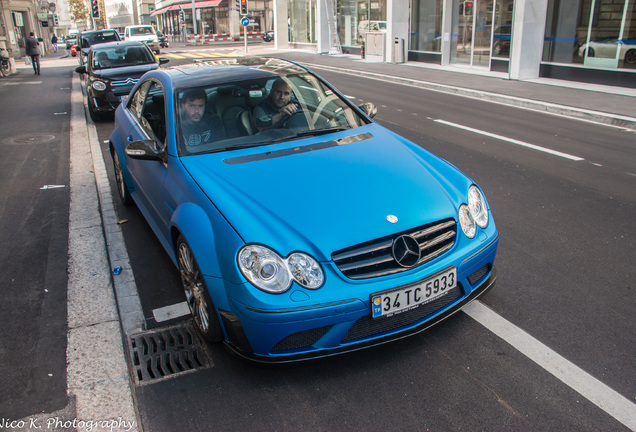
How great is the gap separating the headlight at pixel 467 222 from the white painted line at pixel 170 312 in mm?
1978

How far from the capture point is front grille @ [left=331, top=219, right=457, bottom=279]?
9.21 ft

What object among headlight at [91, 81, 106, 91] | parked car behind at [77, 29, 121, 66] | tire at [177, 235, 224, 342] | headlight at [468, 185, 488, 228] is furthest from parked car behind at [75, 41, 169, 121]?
parked car behind at [77, 29, 121, 66]

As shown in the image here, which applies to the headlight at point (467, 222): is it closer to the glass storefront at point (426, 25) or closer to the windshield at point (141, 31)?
the glass storefront at point (426, 25)

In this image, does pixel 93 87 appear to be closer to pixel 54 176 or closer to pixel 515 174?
pixel 54 176

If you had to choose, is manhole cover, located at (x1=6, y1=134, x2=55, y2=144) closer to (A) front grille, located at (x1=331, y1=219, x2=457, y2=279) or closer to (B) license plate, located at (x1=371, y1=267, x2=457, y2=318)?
(A) front grille, located at (x1=331, y1=219, x2=457, y2=279)

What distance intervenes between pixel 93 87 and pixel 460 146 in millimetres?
7694

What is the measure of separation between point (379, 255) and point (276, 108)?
1924mm

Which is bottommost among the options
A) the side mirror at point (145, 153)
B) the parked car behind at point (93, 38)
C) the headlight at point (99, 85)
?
the headlight at point (99, 85)

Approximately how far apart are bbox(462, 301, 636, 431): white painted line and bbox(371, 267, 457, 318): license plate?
0.61m

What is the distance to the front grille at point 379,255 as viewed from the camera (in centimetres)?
281

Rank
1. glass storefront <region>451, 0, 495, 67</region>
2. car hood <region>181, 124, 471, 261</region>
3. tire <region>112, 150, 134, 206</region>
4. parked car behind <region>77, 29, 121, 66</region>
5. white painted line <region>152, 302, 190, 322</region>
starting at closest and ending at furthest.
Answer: car hood <region>181, 124, 471, 261</region> → white painted line <region>152, 302, 190, 322</region> → tire <region>112, 150, 134, 206</region> → glass storefront <region>451, 0, 495, 67</region> → parked car behind <region>77, 29, 121, 66</region>

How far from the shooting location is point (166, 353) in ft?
10.9

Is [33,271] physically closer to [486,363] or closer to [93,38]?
[486,363]

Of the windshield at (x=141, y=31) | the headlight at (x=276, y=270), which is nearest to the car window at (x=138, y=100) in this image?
the headlight at (x=276, y=270)
